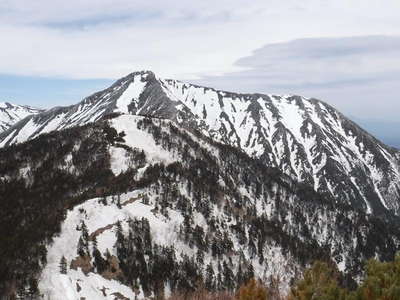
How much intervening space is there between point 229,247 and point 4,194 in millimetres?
83548

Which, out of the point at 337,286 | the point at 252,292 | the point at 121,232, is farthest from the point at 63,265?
the point at 337,286

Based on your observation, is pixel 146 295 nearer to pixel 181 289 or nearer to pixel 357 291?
pixel 181 289

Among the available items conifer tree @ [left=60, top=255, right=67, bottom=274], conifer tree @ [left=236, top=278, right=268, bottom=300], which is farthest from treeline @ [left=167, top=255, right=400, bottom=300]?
conifer tree @ [left=60, top=255, right=67, bottom=274]

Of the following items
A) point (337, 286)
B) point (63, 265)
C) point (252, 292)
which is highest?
point (337, 286)

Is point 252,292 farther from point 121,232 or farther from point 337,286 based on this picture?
point 121,232

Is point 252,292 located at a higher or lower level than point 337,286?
lower

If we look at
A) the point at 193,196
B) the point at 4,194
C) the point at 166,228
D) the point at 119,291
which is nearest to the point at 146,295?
the point at 119,291

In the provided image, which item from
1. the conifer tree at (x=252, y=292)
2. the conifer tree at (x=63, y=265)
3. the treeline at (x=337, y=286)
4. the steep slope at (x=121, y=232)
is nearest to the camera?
the treeline at (x=337, y=286)

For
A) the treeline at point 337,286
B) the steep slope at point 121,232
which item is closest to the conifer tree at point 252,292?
the treeline at point 337,286

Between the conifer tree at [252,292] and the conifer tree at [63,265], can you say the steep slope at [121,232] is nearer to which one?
the conifer tree at [63,265]

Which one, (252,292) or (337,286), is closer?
(337,286)

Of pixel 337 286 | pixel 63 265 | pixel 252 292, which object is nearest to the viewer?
pixel 337 286

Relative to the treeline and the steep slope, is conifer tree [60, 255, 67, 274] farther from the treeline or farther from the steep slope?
the treeline

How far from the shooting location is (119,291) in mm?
119750
